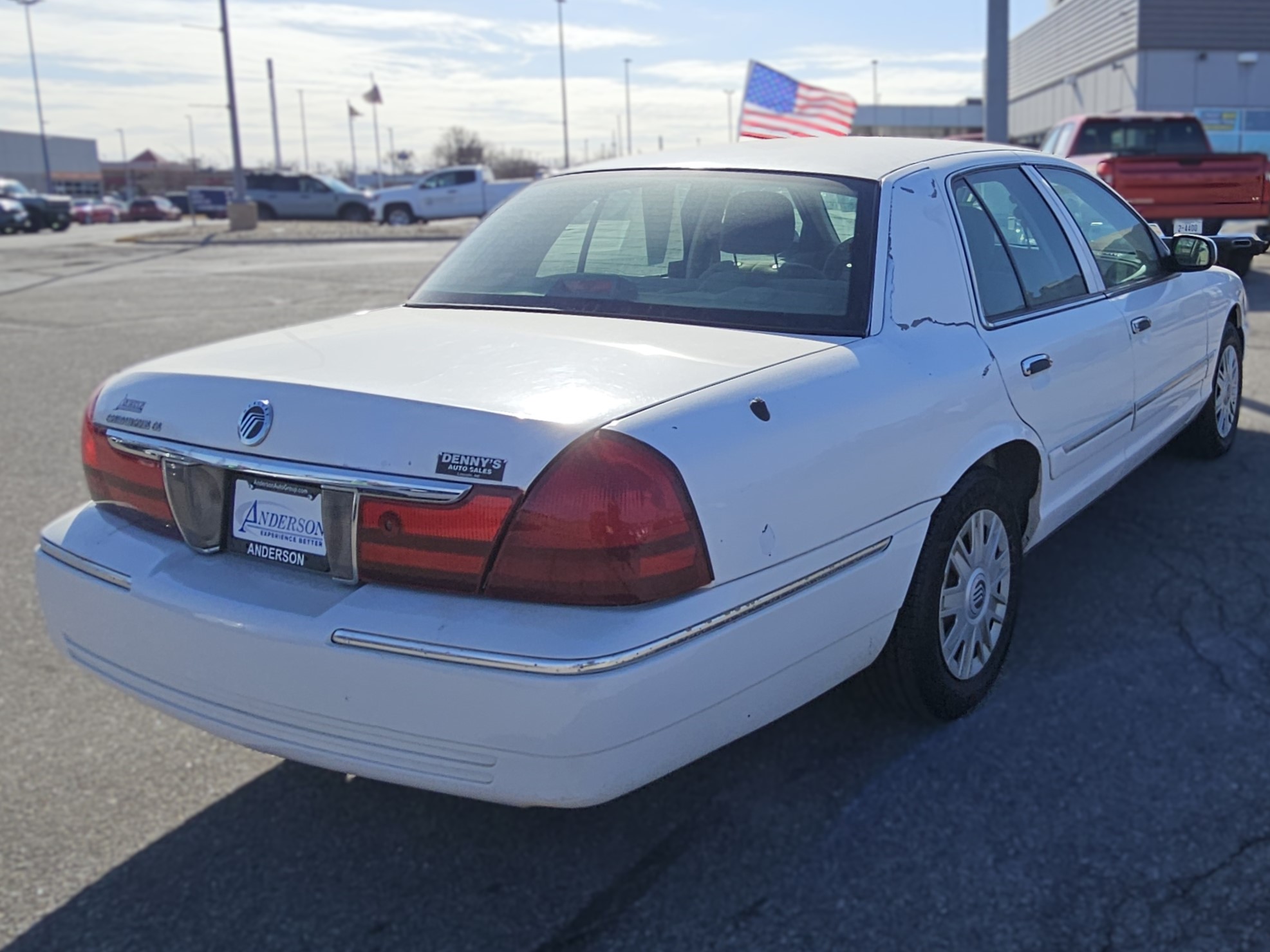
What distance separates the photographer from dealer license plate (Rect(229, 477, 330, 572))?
2512 mm

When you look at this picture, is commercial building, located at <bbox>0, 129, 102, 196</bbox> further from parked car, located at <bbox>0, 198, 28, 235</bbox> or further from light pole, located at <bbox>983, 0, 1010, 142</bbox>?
light pole, located at <bbox>983, 0, 1010, 142</bbox>

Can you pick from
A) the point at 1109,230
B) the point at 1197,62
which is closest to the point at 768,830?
the point at 1109,230

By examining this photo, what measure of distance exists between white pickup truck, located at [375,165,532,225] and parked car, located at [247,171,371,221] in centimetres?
264

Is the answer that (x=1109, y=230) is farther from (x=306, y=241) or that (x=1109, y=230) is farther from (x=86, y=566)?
(x=306, y=241)

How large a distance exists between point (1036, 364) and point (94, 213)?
66083mm

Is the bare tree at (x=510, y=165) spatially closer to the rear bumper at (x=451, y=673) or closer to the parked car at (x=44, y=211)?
the parked car at (x=44, y=211)

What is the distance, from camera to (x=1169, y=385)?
4688 mm

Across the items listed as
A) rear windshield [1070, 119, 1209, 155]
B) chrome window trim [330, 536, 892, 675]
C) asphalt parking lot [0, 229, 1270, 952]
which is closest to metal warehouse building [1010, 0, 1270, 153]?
rear windshield [1070, 119, 1209, 155]

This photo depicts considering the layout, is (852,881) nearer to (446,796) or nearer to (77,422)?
(446,796)

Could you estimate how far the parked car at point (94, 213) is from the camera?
6006cm

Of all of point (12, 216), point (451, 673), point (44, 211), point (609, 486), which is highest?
point (44, 211)

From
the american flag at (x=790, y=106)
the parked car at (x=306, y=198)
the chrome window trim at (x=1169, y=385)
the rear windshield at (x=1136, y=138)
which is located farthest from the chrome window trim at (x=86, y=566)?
the parked car at (x=306, y=198)

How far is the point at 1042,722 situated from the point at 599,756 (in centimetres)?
156

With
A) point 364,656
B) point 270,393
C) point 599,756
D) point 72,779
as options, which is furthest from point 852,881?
point 72,779
